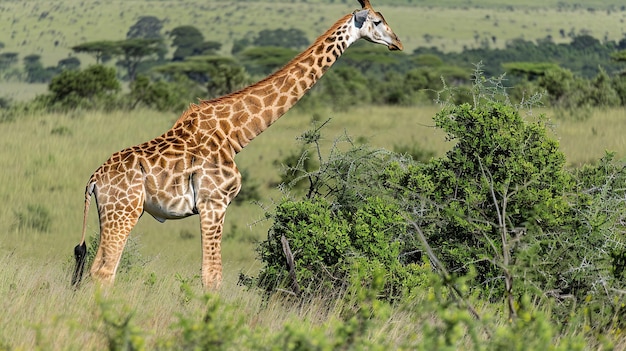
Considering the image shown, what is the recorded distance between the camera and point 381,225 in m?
7.17

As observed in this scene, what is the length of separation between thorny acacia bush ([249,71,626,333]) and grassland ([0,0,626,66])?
266ft

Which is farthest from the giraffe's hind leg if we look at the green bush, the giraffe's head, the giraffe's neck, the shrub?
the shrub

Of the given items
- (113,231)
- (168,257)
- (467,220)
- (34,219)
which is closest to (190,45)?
(34,219)

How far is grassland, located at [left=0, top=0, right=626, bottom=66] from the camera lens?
3725 inches

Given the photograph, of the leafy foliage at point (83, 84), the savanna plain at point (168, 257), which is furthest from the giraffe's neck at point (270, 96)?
the leafy foliage at point (83, 84)

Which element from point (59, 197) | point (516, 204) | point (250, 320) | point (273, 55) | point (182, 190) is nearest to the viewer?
point (250, 320)

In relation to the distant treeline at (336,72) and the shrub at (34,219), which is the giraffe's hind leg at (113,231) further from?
the shrub at (34,219)

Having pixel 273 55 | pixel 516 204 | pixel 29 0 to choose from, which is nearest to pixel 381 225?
pixel 516 204

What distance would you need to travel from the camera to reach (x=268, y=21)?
349 ft

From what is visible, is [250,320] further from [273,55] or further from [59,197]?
[273,55]

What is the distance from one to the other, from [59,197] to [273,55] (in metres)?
46.8

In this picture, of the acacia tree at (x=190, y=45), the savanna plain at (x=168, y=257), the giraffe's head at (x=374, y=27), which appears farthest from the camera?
the acacia tree at (x=190, y=45)

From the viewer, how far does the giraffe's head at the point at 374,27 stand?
733 centimetres

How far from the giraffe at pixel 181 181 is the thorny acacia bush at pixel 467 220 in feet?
1.75
